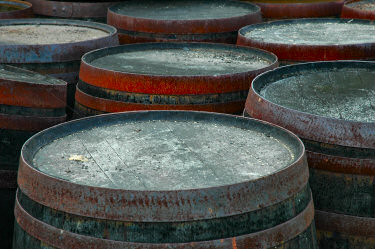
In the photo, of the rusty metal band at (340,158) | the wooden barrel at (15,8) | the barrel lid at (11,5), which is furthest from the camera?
the barrel lid at (11,5)

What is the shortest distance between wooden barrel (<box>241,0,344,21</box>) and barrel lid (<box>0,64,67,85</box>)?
320 cm

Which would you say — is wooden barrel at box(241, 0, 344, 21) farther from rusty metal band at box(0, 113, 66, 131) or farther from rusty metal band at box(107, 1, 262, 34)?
rusty metal band at box(0, 113, 66, 131)

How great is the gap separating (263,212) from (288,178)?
213 mm

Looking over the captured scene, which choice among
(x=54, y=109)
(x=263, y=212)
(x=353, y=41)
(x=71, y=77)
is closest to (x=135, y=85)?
(x=54, y=109)

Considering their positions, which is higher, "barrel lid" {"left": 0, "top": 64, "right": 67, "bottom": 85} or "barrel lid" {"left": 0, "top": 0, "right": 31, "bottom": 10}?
"barrel lid" {"left": 0, "top": 64, "right": 67, "bottom": 85}

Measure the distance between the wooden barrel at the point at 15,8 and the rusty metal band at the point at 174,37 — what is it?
4.66 feet

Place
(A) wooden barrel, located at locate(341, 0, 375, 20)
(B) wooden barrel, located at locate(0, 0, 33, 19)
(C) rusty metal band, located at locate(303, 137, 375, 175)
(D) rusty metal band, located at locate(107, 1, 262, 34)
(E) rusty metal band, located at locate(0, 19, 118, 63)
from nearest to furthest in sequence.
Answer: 1. (C) rusty metal band, located at locate(303, 137, 375, 175)
2. (E) rusty metal band, located at locate(0, 19, 118, 63)
3. (D) rusty metal band, located at locate(107, 1, 262, 34)
4. (A) wooden barrel, located at locate(341, 0, 375, 20)
5. (B) wooden barrel, located at locate(0, 0, 33, 19)

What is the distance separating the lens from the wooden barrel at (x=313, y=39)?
5125 mm

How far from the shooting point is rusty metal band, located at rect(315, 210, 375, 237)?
352 cm

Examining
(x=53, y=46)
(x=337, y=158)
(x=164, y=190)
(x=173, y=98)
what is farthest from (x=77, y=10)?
(x=164, y=190)

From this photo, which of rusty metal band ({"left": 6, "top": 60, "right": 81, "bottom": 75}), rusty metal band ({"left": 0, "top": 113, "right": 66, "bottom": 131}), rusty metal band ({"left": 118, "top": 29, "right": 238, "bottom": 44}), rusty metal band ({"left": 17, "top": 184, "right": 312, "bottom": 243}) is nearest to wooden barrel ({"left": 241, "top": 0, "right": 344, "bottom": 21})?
rusty metal band ({"left": 118, "top": 29, "right": 238, "bottom": 44})

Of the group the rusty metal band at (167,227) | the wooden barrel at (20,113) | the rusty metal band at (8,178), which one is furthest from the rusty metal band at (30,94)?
the rusty metal band at (167,227)

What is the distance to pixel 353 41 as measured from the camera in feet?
18.1

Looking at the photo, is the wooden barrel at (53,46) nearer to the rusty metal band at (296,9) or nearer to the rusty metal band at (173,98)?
the rusty metal band at (173,98)
